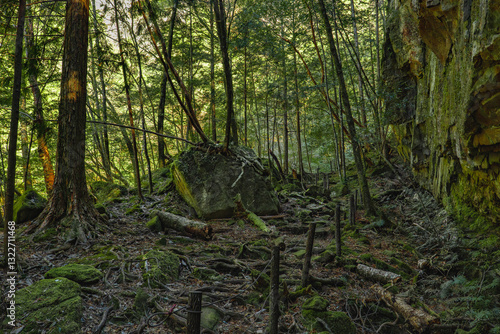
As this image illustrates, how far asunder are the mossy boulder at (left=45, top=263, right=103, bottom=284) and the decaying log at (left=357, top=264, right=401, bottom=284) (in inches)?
177

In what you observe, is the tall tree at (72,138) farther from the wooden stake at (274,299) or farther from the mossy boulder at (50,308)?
the wooden stake at (274,299)

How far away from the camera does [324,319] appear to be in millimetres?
3758

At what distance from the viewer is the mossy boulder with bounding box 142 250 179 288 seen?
4.17 m

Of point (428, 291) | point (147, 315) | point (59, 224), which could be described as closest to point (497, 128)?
point (428, 291)

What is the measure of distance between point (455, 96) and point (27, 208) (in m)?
9.98

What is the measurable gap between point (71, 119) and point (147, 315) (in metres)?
4.26

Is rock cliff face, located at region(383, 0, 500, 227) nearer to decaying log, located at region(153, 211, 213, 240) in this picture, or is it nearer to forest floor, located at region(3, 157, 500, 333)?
forest floor, located at region(3, 157, 500, 333)

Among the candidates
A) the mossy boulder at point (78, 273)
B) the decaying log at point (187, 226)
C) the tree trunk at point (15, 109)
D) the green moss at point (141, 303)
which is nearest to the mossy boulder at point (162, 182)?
the decaying log at point (187, 226)

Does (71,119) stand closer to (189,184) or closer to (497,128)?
(189,184)

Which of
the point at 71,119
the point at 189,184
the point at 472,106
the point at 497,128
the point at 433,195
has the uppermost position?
the point at 71,119

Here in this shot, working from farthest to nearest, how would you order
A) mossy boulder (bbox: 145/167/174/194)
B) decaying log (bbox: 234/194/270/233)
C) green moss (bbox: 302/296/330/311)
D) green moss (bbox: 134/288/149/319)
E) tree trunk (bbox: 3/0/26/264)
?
mossy boulder (bbox: 145/167/174/194) → decaying log (bbox: 234/194/270/233) → green moss (bbox: 302/296/330/311) → green moss (bbox: 134/288/149/319) → tree trunk (bbox: 3/0/26/264)

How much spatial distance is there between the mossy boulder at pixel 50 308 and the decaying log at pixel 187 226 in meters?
3.41

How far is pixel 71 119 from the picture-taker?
5.65m

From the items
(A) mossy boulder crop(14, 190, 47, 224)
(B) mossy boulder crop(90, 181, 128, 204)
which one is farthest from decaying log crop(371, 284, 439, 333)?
(B) mossy boulder crop(90, 181, 128, 204)
